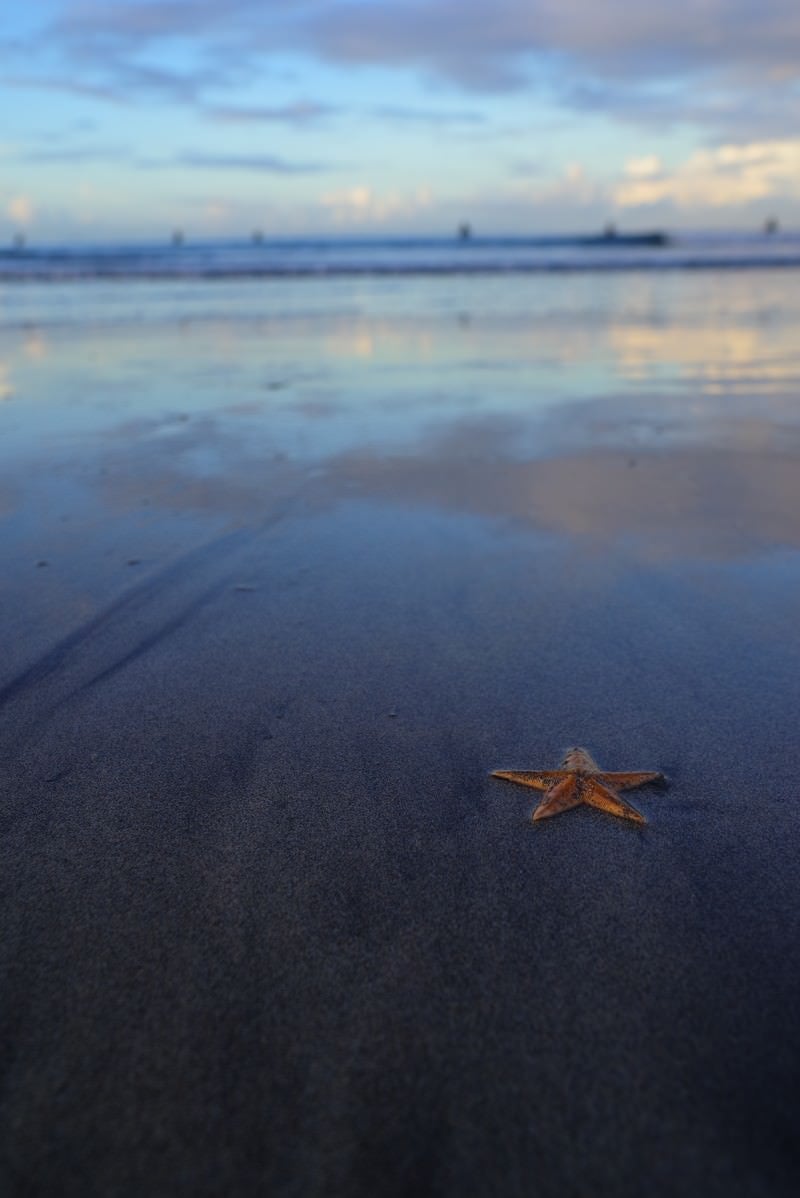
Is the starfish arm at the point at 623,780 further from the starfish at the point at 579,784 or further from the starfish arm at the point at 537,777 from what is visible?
the starfish arm at the point at 537,777

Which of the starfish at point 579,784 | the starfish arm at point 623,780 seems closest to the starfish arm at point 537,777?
the starfish at point 579,784

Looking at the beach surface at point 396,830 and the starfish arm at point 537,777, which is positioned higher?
the starfish arm at point 537,777

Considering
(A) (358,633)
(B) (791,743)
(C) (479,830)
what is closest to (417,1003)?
(C) (479,830)

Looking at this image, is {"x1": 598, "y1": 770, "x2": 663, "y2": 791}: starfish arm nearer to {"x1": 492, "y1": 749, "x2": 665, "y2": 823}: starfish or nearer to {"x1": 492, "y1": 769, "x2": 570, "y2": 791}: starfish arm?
{"x1": 492, "y1": 749, "x2": 665, "y2": 823}: starfish

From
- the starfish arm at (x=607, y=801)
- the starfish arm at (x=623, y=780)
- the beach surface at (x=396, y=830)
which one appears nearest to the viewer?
the beach surface at (x=396, y=830)

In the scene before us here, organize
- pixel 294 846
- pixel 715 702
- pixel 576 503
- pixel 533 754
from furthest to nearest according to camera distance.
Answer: pixel 576 503 → pixel 715 702 → pixel 533 754 → pixel 294 846

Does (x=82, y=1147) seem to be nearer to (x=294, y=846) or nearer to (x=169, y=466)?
(x=294, y=846)
